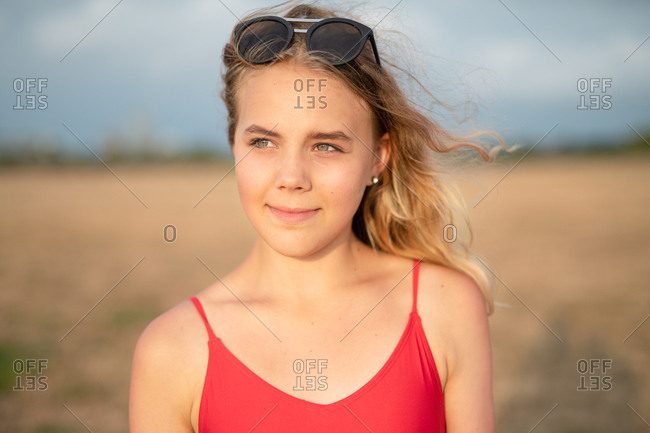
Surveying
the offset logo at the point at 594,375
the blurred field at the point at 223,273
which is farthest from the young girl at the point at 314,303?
the offset logo at the point at 594,375

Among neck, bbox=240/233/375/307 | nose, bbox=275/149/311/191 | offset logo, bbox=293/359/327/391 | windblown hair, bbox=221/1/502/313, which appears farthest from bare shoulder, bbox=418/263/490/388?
nose, bbox=275/149/311/191

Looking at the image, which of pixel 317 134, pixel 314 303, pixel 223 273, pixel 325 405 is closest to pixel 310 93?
pixel 317 134

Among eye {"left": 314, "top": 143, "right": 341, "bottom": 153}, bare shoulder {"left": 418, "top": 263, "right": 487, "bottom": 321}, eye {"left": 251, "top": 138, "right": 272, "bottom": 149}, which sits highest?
eye {"left": 251, "top": 138, "right": 272, "bottom": 149}

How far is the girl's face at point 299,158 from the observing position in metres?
2.62

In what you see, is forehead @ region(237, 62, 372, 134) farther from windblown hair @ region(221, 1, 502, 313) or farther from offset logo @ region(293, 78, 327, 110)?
windblown hair @ region(221, 1, 502, 313)

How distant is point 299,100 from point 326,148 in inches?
9.2

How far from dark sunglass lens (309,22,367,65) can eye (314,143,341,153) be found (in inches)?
14.6

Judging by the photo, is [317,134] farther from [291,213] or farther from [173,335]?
[173,335]

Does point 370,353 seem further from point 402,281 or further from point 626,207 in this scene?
point 626,207

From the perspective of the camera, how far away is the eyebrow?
263 cm

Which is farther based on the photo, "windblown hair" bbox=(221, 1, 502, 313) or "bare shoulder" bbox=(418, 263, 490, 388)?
"windblown hair" bbox=(221, 1, 502, 313)

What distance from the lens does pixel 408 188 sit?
3.28 m

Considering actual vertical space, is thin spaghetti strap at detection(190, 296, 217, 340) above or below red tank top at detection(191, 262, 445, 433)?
above

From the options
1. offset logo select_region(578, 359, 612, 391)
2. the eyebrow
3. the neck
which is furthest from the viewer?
offset logo select_region(578, 359, 612, 391)
